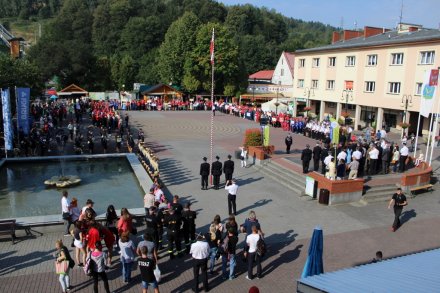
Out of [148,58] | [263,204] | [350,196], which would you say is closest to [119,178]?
[263,204]

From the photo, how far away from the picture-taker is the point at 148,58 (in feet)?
286

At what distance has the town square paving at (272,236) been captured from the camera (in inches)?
389

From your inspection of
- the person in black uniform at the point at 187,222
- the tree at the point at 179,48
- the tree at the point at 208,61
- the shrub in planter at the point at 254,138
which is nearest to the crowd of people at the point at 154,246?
the person in black uniform at the point at 187,222

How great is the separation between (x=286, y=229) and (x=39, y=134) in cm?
1842

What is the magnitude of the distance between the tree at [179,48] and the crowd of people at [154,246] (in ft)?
181

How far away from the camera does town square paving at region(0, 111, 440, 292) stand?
9.88 m

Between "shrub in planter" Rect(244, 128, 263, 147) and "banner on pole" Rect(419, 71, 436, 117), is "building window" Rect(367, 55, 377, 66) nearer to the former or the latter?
"banner on pole" Rect(419, 71, 436, 117)

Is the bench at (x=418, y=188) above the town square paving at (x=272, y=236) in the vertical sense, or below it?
above

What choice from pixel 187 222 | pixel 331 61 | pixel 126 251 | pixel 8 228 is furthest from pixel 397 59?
pixel 8 228

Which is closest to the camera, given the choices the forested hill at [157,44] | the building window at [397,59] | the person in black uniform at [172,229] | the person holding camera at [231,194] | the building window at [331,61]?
the person in black uniform at [172,229]

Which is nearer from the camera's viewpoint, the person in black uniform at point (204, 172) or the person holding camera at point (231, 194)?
the person holding camera at point (231, 194)

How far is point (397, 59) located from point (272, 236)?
29918mm

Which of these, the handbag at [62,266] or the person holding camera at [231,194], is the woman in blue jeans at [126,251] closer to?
the handbag at [62,266]

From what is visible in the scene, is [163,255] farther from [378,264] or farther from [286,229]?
[378,264]
